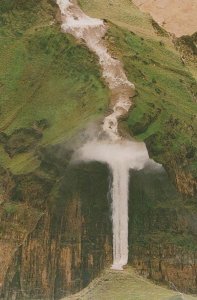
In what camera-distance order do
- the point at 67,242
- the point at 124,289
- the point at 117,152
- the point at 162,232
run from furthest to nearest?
the point at 117,152 < the point at 162,232 < the point at 67,242 < the point at 124,289

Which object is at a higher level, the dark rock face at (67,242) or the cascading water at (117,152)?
the cascading water at (117,152)

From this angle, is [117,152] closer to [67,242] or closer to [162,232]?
[162,232]

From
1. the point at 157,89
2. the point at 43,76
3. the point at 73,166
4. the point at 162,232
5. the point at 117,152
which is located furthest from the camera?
the point at 43,76

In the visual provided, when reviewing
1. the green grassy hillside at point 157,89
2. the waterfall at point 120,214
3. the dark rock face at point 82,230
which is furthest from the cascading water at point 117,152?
the green grassy hillside at point 157,89

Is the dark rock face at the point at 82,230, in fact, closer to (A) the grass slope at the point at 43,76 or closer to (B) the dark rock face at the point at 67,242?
(B) the dark rock face at the point at 67,242

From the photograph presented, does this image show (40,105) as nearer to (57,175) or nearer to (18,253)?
(57,175)

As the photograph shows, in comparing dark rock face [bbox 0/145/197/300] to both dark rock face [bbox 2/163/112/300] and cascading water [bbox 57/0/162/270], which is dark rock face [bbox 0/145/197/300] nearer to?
dark rock face [bbox 2/163/112/300]

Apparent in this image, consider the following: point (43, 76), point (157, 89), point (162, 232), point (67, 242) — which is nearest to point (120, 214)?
point (162, 232)

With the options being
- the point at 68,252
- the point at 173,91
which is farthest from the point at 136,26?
the point at 68,252

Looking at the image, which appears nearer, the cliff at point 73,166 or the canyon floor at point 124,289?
the canyon floor at point 124,289
